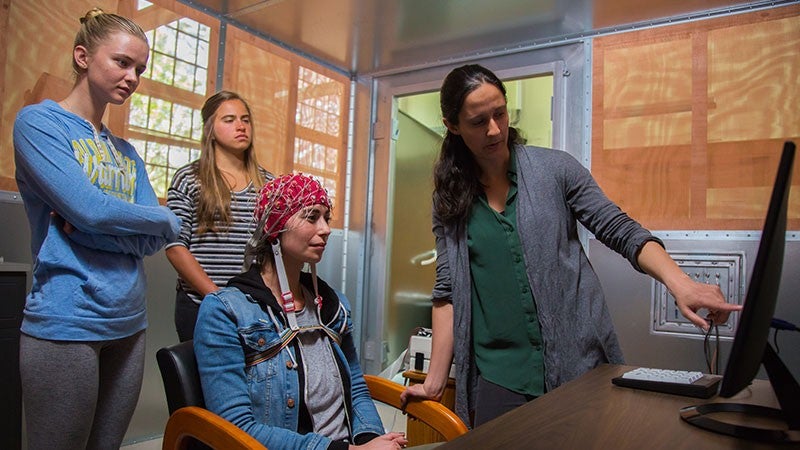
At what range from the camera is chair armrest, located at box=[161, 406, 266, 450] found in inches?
41.5

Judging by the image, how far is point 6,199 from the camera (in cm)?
241

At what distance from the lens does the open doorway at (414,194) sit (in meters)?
4.08

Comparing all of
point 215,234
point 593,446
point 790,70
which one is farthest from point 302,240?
point 790,70

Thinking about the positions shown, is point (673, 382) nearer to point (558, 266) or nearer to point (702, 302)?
point (702, 302)

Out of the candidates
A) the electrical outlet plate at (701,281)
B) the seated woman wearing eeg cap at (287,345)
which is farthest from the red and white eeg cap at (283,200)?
the electrical outlet plate at (701,281)

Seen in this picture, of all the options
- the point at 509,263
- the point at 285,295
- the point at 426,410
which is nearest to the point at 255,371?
the point at 285,295

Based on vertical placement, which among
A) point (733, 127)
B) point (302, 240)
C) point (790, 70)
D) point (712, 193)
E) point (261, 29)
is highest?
point (261, 29)

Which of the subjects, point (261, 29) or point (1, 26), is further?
point (261, 29)

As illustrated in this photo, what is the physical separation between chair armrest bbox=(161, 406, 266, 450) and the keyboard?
748 mm

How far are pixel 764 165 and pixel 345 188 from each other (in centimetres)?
256

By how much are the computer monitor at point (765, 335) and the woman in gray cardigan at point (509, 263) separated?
0.45 m

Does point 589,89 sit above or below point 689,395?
above

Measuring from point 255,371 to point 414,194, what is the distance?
10.0ft

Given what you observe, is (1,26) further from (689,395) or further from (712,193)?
(712,193)
